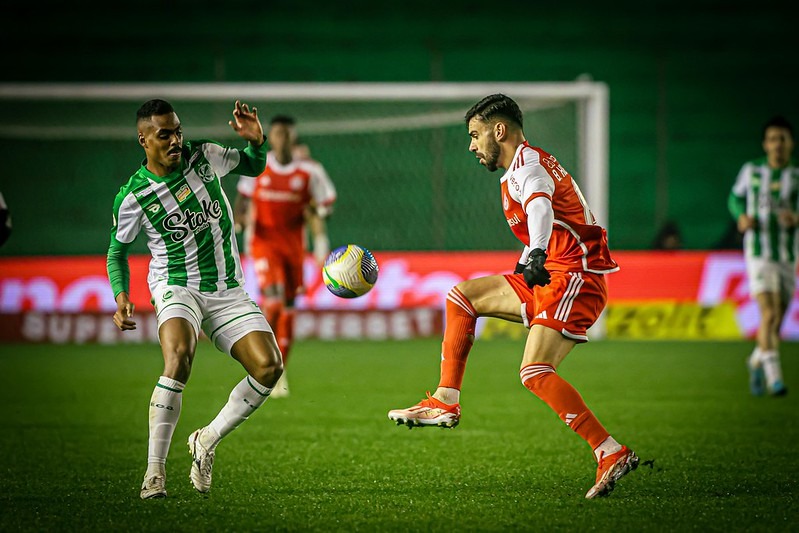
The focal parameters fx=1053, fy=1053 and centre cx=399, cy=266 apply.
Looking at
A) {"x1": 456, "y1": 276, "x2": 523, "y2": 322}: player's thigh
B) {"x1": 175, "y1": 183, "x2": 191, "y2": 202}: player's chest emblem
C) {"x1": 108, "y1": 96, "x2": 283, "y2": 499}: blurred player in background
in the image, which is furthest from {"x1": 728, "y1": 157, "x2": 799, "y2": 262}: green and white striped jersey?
{"x1": 175, "y1": 183, "x2": 191, "y2": 202}: player's chest emblem

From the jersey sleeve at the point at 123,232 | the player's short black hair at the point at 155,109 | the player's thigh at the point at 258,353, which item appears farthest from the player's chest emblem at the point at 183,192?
the player's thigh at the point at 258,353

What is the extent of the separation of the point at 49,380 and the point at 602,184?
7.52 m

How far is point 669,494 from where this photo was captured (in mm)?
5195

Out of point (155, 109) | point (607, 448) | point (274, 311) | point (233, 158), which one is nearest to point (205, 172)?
point (233, 158)

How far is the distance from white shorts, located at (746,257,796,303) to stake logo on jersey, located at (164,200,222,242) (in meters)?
5.56

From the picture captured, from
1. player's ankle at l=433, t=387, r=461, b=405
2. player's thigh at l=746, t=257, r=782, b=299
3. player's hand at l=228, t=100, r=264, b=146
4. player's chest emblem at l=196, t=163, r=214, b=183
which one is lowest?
player's ankle at l=433, t=387, r=461, b=405

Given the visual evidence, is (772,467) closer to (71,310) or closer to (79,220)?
(71,310)

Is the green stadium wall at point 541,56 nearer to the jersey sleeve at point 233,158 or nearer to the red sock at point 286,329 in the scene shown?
the red sock at point 286,329

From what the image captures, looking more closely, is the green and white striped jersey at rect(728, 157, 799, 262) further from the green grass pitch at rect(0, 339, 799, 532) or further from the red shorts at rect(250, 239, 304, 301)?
the red shorts at rect(250, 239, 304, 301)

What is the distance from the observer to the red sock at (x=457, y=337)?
5414mm

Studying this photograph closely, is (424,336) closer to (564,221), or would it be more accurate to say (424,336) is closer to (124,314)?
(564,221)

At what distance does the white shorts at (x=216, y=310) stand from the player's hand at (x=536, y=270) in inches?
56.0

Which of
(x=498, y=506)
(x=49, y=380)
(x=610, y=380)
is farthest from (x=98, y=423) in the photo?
(x=610, y=380)

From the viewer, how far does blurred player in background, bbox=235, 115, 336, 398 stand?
9492mm
